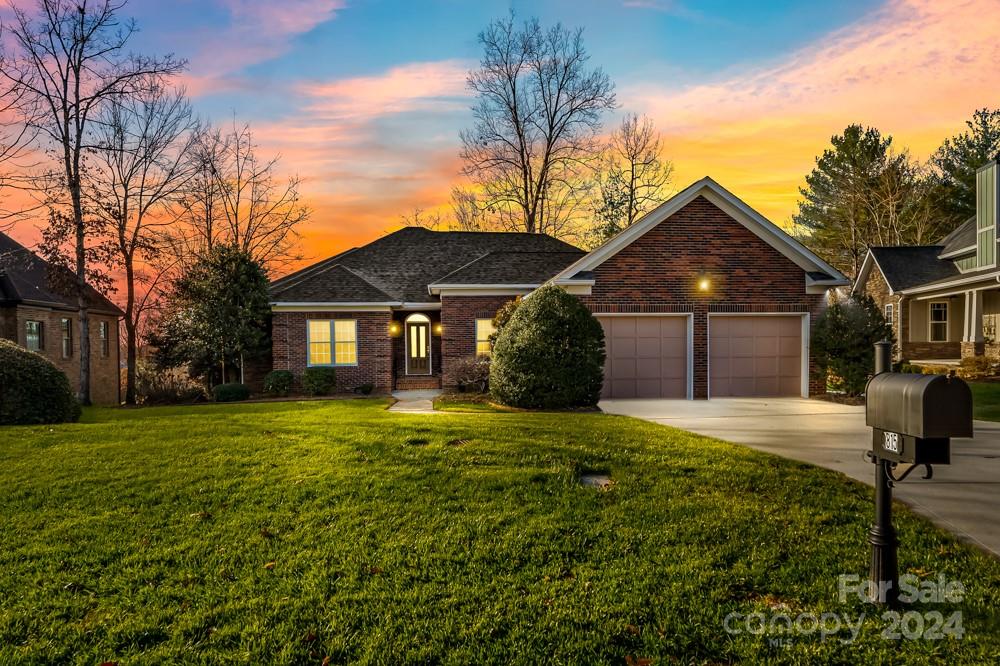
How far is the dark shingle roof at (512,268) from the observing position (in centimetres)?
1852

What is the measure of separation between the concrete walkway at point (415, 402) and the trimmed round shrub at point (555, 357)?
2.25 metres

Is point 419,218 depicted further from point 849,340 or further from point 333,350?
point 849,340

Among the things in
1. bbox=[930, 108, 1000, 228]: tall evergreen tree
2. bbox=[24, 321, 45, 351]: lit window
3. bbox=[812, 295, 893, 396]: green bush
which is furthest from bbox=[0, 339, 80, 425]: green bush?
bbox=[930, 108, 1000, 228]: tall evergreen tree

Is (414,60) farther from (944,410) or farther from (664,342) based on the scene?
(944,410)

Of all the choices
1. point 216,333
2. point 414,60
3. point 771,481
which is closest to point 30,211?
point 216,333

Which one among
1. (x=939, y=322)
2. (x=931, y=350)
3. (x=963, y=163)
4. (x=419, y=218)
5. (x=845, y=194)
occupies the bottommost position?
(x=931, y=350)

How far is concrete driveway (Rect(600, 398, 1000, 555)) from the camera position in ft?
17.5

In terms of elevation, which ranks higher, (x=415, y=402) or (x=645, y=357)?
(x=645, y=357)

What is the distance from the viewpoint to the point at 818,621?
3482mm

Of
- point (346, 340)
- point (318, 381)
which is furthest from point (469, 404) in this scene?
point (346, 340)

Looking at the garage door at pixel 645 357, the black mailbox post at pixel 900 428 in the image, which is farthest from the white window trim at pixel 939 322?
the black mailbox post at pixel 900 428

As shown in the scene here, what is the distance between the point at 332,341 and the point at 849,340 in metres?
15.6

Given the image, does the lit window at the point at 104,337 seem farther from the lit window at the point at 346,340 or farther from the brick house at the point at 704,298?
the brick house at the point at 704,298

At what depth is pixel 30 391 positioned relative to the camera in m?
11.2
